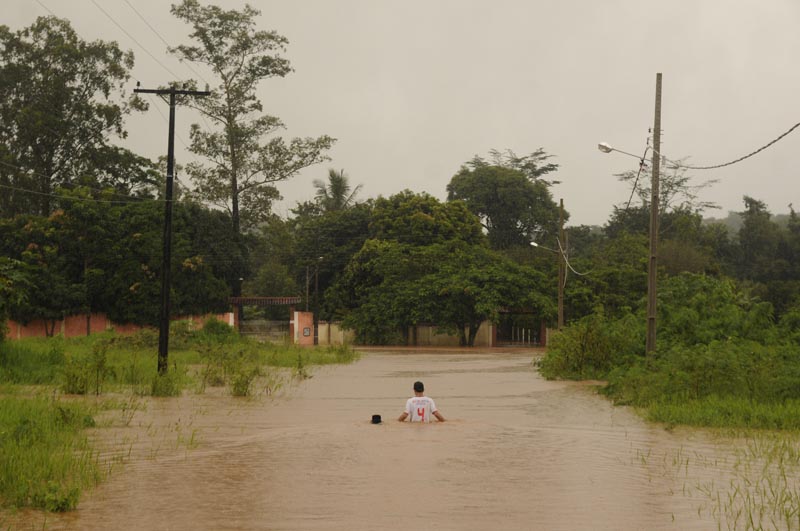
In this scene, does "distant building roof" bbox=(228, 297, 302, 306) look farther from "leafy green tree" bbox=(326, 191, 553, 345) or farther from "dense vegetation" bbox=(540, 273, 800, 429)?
"dense vegetation" bbox=(540, 273, 800, 429)

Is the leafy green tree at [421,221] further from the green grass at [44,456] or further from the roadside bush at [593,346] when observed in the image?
the green grass at [44,456]

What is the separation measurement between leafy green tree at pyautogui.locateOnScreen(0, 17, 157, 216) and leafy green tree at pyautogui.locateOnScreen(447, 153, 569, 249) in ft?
88.4

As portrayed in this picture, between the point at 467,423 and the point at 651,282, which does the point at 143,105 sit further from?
the point at 467,423

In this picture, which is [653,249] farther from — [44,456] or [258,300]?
[258,300]

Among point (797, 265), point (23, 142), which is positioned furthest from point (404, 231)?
point (797, 265)

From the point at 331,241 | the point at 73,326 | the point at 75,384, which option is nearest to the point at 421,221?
the point at 331,241

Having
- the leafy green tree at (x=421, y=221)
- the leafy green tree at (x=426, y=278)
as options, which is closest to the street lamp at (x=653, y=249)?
the leafy green tree at (x=426, y=278)

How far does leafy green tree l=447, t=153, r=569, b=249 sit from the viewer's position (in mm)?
70000

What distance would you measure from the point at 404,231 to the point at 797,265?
2941 centimetres

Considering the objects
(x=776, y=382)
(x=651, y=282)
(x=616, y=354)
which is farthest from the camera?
(x=616, y=354)

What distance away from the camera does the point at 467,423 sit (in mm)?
17125

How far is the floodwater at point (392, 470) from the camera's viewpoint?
9.18m

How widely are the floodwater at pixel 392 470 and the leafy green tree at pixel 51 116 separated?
3475cm

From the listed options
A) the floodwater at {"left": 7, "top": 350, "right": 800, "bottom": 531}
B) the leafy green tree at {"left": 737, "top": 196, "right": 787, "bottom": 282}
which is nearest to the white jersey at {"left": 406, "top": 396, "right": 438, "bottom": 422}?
the floodwater at {"left": 7, "top": 350, "right": 800, "bottom": 531}
